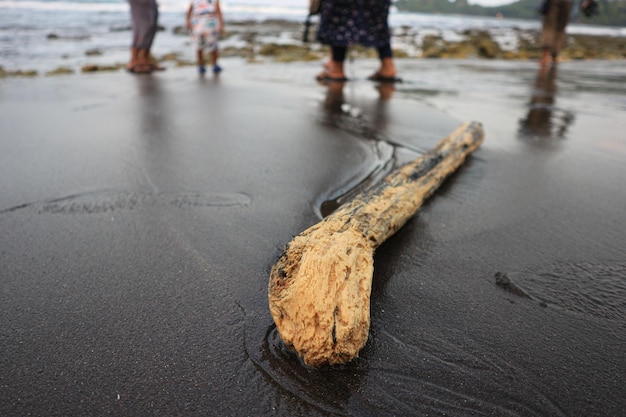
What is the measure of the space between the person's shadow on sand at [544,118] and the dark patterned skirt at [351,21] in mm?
2329

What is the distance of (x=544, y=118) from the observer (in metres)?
4.30

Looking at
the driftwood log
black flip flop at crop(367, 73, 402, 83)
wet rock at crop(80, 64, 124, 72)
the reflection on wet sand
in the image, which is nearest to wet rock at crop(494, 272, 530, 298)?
the driftwood log

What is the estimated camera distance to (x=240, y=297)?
4.89 ft

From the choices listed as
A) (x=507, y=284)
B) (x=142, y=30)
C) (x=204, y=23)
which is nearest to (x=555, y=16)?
(x=204, y=23)

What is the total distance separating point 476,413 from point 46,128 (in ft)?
12.8

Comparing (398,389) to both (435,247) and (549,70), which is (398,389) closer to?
(435,247)

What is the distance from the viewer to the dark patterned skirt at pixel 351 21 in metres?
5.73

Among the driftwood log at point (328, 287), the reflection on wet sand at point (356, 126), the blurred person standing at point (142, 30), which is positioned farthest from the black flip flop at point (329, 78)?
the driftwood log at point (328, 287)

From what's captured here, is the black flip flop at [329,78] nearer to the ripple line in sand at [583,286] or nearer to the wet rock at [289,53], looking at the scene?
the wet rock at [289,53]

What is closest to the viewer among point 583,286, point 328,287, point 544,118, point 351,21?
point 328,287

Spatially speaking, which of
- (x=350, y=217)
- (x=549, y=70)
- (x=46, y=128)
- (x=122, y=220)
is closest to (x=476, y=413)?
(x=350, y=217)

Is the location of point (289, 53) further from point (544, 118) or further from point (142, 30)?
point (544, 118)

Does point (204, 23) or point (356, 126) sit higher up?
point (204, 23)

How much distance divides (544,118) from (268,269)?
385cm
